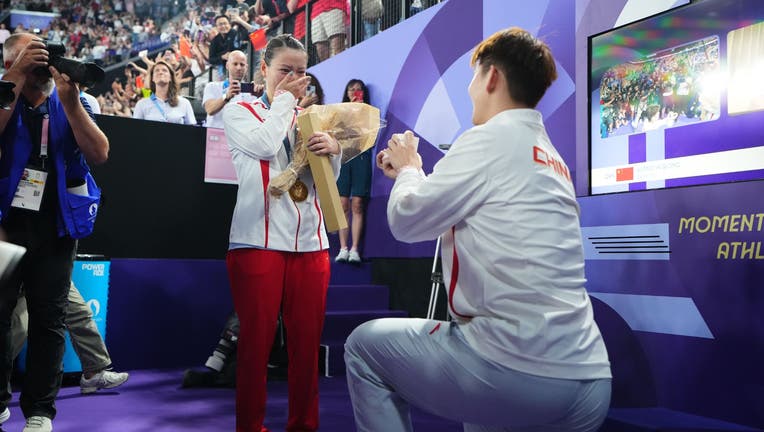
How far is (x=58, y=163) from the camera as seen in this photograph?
2.43 meters

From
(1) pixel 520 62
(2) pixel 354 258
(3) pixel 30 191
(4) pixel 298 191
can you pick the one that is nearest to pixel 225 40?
(2) pixel 354 258

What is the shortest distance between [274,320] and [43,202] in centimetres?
97

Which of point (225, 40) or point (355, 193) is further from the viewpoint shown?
point (225, 40)

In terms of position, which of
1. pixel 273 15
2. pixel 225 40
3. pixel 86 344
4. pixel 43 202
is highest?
pixel 273 15

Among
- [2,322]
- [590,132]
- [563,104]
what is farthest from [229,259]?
[563,104]

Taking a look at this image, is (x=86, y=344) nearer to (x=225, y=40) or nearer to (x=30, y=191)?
(x=30, y=191)

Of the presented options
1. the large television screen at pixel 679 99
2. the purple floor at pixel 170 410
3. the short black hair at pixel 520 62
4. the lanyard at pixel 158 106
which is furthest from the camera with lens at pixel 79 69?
the lanyard at pixel 158 106

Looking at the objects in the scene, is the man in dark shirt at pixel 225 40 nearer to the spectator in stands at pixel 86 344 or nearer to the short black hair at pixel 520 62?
the spectator in stands at pixel 86 344

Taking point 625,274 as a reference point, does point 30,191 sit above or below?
above

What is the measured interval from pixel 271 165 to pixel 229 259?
0.39 meters

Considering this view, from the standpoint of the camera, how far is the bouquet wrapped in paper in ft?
7.77

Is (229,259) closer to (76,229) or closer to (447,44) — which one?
(76,229)

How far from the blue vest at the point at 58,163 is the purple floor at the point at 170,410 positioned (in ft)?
3.57

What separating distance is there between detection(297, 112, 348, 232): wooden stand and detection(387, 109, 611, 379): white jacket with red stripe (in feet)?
2.04
